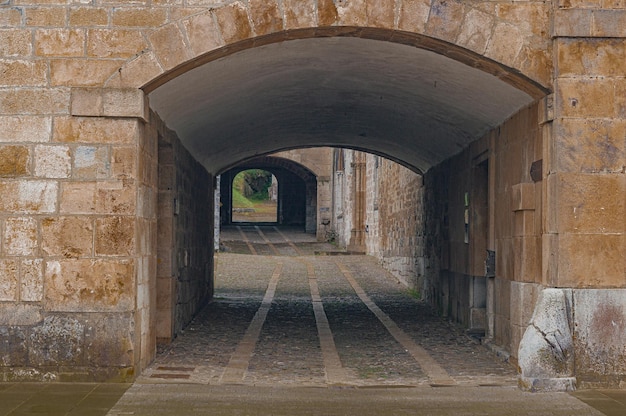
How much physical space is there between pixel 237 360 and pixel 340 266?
13.3m

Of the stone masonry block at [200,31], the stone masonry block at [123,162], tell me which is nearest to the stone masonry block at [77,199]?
the stone masonry block at [123,162]

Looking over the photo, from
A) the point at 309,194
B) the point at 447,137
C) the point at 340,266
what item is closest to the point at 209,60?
the point at 447,137

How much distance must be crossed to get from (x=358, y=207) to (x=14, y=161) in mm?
18901

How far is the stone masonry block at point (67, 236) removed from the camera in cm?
586

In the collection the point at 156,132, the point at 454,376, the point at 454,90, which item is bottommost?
the point at 454,376

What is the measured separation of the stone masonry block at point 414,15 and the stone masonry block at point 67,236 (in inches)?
115

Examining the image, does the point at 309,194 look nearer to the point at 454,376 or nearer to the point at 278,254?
the point at 278,254

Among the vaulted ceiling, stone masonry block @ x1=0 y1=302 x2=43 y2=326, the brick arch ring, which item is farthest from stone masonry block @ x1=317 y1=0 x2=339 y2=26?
stone masonry block @ x1=0 y1=302 x2=43 y2=326

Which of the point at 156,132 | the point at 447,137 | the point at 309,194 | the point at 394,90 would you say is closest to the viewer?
the point at 156,132

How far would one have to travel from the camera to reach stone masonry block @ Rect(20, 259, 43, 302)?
19.1ft

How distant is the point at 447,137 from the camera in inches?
374

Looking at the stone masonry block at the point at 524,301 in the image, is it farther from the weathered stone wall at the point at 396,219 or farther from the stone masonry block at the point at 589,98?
the weathered stone wall at the point at 396,219

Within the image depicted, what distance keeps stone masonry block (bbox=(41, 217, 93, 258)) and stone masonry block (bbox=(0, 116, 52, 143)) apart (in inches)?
25.6

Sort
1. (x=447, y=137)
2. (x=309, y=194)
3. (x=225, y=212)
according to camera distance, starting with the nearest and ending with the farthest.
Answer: (x=447, y=137) → (x=309, y=194) → (x=225, y=212)
